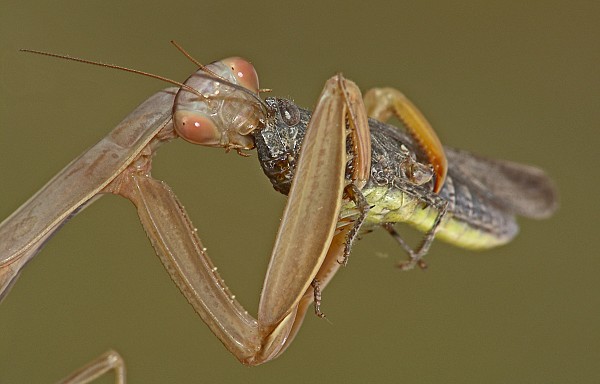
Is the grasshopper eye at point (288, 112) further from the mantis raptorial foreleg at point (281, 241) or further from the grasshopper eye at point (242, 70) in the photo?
the mantis raptorial foreleg at point (281, 241)

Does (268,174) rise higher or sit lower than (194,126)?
lower

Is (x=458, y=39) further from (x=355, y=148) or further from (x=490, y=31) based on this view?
(x=355, y=148)

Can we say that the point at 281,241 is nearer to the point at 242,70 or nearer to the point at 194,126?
the point at 194,126

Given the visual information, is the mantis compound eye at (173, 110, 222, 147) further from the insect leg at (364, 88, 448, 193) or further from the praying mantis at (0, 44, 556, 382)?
the insect leg at (364, 88, 448, 193)

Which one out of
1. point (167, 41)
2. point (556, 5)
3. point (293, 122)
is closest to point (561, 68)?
point (556, 5)

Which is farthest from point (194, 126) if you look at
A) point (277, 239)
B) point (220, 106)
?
point (277, 239)

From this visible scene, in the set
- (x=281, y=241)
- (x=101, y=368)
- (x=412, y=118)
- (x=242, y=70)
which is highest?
(x=242, y=70)
